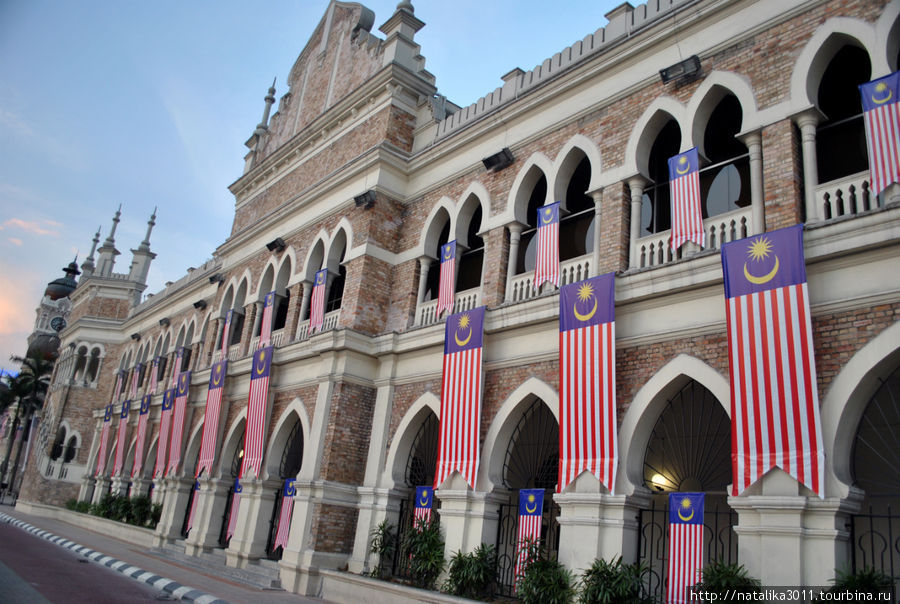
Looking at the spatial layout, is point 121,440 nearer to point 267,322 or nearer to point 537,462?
point 267,322

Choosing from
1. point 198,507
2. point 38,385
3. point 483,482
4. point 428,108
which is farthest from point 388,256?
point 38,385

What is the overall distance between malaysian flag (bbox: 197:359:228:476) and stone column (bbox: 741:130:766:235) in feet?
45.1

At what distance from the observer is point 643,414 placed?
9.04 meters

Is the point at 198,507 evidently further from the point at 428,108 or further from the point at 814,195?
the point at 814,195

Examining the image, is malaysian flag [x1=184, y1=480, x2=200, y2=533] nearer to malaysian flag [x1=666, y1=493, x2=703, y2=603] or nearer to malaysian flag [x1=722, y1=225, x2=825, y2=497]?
malaysian flag [x1=666, y1=493, x2=703, y2=603]

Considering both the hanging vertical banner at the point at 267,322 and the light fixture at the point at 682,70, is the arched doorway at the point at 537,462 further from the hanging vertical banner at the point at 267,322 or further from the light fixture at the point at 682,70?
the hanging vertical banner at the point at 267,322

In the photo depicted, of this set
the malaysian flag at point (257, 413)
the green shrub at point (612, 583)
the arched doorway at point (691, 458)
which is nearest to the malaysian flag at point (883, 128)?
the arched doorway at point (691, 458)

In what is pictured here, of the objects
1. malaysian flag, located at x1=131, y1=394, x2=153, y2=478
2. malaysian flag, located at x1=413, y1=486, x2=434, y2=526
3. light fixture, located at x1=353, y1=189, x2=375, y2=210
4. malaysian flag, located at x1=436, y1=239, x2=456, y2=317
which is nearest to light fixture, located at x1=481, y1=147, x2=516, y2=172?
malaysian flag, located at x1=436, y1=239, x2=456, y2=317

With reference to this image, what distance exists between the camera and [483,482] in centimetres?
1103

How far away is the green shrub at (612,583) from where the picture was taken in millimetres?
8078

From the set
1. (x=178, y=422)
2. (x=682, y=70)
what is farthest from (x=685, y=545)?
(x=178, y=422)

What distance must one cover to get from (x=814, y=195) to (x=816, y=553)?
4099 millimetres

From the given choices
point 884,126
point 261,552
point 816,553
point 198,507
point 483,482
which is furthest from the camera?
point 198,507

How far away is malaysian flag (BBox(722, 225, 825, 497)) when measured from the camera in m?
7.23
